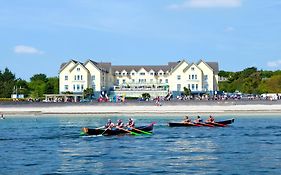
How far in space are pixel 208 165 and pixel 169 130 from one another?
21.1 meters

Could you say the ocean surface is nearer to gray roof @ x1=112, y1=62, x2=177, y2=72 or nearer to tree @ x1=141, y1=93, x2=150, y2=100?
tree @ x1=141, y1=93, x2=150, y2=100

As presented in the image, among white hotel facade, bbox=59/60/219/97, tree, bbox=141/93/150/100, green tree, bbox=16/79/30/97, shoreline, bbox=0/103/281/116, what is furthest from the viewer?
green tree, bbox=16/79/30/97

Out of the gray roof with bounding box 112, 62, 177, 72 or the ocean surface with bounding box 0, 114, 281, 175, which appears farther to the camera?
the gray roof with bounding box 112, 62, 177, 72

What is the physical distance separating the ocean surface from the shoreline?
31.0m

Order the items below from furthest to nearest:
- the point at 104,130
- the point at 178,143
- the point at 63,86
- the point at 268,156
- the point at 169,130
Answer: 1. the point at 63,86
2. the point at 169,130
3. the point at 104,130
4. the point at 178,143
5. the point at 268,156

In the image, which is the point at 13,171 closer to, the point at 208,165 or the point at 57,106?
the point at 208,165

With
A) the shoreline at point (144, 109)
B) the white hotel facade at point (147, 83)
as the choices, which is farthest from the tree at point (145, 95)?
the shoreline at point (144, 109)

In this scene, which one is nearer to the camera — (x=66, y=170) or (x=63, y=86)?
(x=66, y=170)

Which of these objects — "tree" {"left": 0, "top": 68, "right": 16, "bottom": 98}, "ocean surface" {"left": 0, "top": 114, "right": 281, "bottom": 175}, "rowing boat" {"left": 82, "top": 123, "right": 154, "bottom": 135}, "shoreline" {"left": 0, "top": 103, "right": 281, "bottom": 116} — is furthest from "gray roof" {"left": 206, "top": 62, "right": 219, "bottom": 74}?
"rowing boat" {"left": 82, "top": 123, "right": 154, "bottom": 135}

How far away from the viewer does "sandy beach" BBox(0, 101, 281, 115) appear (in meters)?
78.6

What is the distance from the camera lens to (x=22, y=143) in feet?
129

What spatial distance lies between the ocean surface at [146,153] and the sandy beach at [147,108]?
103 feet

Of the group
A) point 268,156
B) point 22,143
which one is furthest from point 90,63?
point 268,156

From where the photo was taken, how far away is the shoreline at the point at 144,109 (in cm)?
7826
